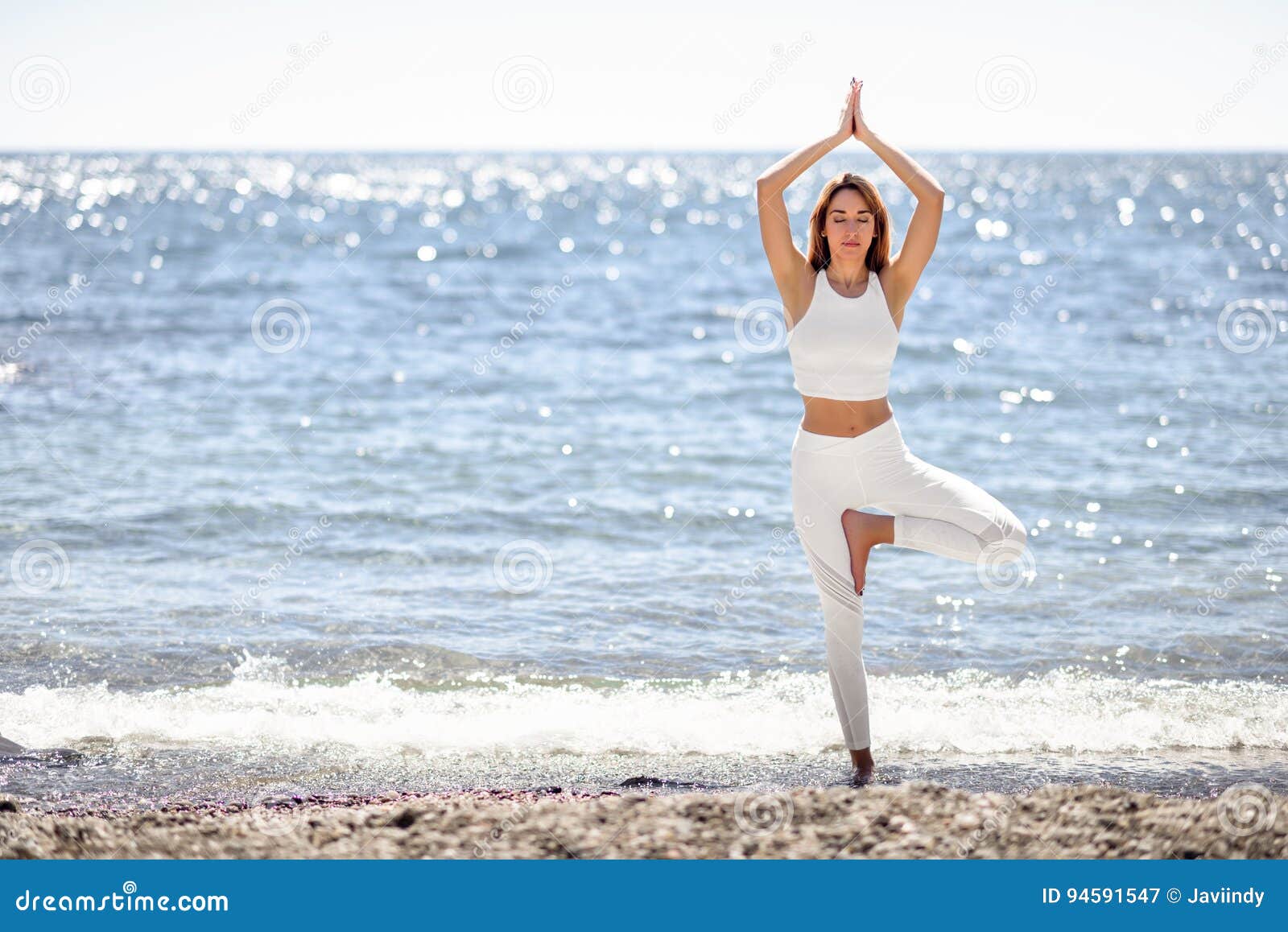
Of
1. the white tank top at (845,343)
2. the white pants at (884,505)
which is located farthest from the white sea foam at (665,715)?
the white tank top at (845,343)

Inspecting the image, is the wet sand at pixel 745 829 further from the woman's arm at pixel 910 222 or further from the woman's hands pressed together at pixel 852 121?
the woman's hands pressed together at pixel 852 121

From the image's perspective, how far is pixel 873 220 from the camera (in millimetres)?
5285

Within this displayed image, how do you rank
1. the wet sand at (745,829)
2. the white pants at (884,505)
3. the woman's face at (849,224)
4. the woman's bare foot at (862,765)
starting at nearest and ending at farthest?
the wet sand at (745,829)
the white pants at (884,505)
the woman's face at (849,224)
the woman's bare foot at (862,765)

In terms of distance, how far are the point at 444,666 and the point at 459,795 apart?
219 centimetres

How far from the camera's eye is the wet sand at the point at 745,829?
4188 millimetres

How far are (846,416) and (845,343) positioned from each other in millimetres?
311

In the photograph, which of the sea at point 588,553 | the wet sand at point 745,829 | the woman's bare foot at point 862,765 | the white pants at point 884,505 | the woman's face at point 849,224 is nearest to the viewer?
the wet sand at point 745,829

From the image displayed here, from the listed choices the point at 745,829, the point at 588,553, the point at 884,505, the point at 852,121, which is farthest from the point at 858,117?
the point at 588,553

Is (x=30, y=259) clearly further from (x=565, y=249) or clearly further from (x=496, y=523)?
(x=496, y=523)

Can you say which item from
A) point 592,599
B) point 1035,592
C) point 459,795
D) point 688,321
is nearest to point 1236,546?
point 1035,592

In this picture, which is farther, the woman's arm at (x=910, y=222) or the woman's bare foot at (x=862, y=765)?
the woman's bare foot at (x=862, y=765)

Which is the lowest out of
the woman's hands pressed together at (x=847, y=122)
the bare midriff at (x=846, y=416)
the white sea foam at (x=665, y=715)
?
the white sea foam at (x=665, y=715)

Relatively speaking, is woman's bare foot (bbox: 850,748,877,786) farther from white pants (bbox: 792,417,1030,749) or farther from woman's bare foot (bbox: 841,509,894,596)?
woman's bare foot (bbox: 841,509,894,596)

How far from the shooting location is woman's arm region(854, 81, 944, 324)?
17.3 feet
